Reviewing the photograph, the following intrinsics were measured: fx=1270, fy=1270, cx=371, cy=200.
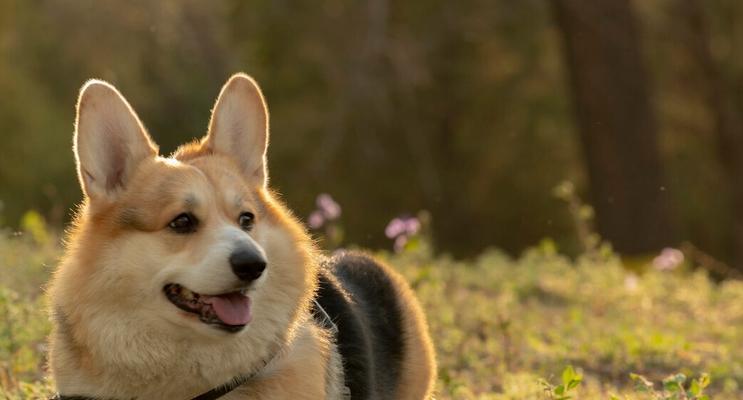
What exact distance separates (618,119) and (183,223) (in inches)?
445

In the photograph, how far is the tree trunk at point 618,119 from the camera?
15.2 meters

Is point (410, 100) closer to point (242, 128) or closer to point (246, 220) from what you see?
point (242, 128)

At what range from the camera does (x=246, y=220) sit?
4.81 m

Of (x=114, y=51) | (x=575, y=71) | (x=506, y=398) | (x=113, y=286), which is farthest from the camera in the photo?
(x=114, y=51)

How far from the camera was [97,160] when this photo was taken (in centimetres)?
482

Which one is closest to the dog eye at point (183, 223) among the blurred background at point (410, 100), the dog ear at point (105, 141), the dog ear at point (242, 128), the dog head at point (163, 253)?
Result: the dog head at point (163, 253)

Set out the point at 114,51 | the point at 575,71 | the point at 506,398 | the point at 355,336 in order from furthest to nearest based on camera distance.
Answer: the point at 114,51
the point at 575,71
the point at 506,398
the point at 355,336

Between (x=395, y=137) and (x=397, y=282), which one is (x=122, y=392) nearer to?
(x=397, y=282)

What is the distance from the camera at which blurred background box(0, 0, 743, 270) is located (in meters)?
22.9

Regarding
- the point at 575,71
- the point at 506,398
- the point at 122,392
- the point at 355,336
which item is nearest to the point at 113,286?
the point at 122,392

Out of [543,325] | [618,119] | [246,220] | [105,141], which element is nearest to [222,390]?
[246,220]

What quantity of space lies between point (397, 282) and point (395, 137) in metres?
19.2

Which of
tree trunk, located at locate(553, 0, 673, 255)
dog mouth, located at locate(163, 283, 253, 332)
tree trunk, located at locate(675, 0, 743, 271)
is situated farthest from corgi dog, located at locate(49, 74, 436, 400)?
tree trunk, located at locate(675, 0, 743, 271)

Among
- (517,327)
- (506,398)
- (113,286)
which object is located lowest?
(517,327)
